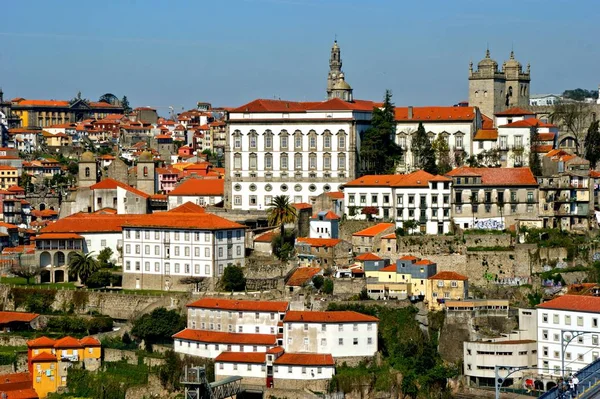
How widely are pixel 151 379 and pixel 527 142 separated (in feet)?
105

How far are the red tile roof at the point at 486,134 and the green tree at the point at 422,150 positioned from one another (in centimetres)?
338

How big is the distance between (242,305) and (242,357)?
348 cm

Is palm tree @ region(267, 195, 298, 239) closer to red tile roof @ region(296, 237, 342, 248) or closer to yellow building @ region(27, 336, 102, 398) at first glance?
red tile roof @ region(296, 237, 342, 248)

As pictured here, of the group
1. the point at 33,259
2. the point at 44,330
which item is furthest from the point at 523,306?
the point at 33,259

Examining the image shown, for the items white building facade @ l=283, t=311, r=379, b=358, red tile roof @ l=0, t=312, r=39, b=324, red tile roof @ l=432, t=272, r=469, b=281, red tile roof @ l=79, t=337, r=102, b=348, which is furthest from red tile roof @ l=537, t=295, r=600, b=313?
red tile roof @ l=0, t=312, r=39, b=324

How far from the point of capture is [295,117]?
264 ft

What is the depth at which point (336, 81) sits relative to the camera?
96375mm

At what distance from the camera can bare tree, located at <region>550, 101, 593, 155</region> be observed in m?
86.5

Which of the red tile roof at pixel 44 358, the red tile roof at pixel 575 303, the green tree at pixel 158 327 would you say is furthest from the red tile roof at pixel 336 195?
the red tile roof at pixel 44 358

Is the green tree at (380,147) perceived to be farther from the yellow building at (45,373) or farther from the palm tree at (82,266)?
the yellow building at (45,373)

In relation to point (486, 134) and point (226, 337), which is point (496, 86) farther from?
point (226, 337)

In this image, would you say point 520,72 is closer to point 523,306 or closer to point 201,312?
point 523,306

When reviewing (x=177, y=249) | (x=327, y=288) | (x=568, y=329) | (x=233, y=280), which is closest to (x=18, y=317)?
(x=177, y=249)

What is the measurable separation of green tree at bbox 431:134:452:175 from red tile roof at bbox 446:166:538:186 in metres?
6.80
